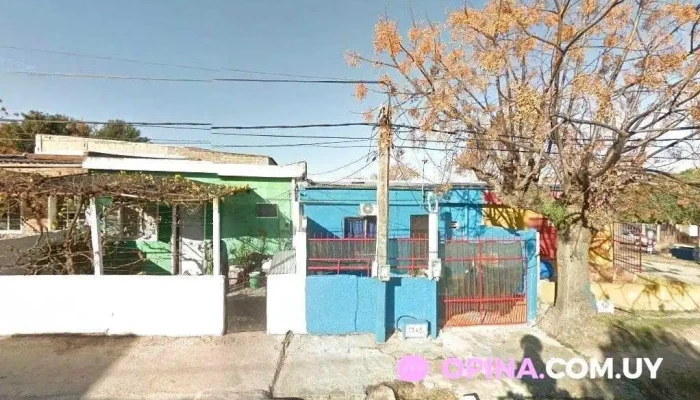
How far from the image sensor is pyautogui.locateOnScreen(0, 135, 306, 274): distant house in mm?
8984

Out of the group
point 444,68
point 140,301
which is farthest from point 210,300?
point 444,68

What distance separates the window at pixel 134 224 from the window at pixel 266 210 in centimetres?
287

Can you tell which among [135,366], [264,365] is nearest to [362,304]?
[264,365]

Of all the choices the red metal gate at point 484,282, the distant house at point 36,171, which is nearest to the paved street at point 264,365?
the red metal gate at point 484,282

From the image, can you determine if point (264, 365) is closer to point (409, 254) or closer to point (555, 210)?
point (409, 254)

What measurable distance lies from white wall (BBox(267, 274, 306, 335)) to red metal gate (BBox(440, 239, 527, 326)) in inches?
112

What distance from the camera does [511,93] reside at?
686 cm

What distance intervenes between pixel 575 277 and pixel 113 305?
8.95 m

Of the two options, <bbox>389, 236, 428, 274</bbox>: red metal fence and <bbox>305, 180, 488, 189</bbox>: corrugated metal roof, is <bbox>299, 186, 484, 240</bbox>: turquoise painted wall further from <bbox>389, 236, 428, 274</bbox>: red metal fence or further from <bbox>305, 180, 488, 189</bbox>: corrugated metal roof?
<bbox>389, 236, 428, 274</bbox>: red metal fence

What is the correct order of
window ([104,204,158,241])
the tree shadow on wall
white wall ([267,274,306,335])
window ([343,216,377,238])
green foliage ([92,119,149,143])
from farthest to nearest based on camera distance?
green foliage ([92,119,149,143]) < window ([343,216,377,238]) < window ([104,204,158,241]) < white wall ([267,274,306,335]) < the tree shadow on wall

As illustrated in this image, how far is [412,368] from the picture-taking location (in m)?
4.95

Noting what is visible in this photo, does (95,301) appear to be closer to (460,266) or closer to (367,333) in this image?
(367,333)

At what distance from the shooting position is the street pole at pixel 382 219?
18.5 ft

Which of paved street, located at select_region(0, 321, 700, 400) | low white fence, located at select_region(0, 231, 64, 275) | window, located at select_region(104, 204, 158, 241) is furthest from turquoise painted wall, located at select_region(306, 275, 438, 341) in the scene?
window, located at select_region(104, 204, 158, 241)
